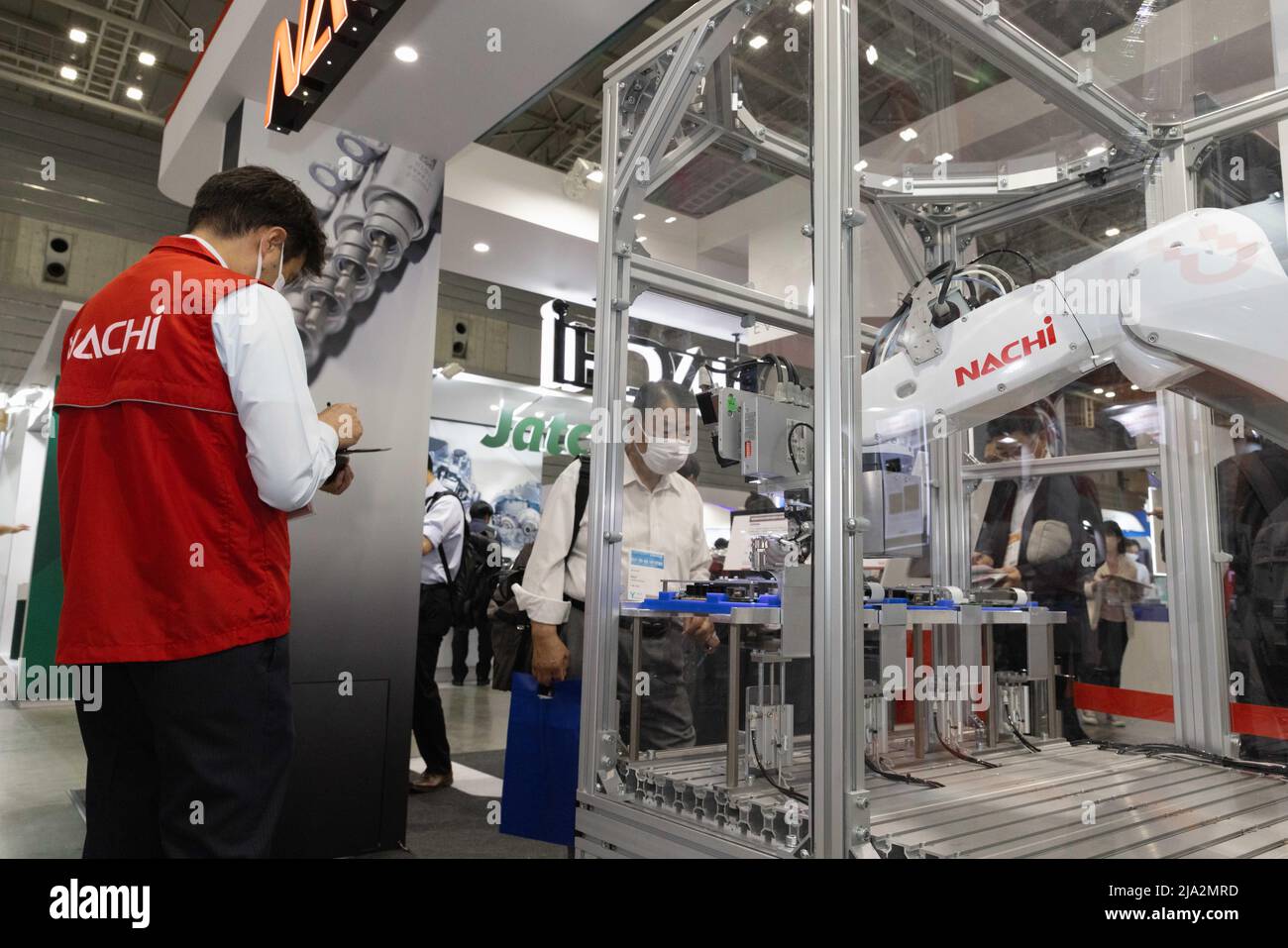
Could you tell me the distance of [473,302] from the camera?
41.4ft

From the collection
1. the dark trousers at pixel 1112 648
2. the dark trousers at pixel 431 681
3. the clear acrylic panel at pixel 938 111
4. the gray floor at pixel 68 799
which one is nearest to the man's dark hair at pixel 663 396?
the clear acrylic panel at pixel 938 111

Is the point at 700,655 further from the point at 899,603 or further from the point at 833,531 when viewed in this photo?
the point at 833,531

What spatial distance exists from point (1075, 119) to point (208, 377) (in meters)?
2.52

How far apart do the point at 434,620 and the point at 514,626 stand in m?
1.87

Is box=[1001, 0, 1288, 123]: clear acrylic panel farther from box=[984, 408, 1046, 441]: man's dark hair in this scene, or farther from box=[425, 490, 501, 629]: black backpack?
box=[425, 490, 501, 629]: black backpack

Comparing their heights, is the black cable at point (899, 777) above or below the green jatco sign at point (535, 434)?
below

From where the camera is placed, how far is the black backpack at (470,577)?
4875 mm

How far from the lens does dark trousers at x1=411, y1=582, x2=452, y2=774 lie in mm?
4645

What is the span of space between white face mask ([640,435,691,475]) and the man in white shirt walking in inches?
87.1

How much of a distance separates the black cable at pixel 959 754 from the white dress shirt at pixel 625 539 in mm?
933

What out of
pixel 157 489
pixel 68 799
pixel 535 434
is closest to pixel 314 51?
pixel 157 489

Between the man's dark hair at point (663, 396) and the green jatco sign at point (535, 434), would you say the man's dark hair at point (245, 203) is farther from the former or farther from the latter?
the green jatco sign at point (535, 434)

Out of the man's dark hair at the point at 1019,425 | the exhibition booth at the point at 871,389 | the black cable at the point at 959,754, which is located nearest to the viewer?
the exhibition booth at the point at 871,389

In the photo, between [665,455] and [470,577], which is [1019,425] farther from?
[470,577]
